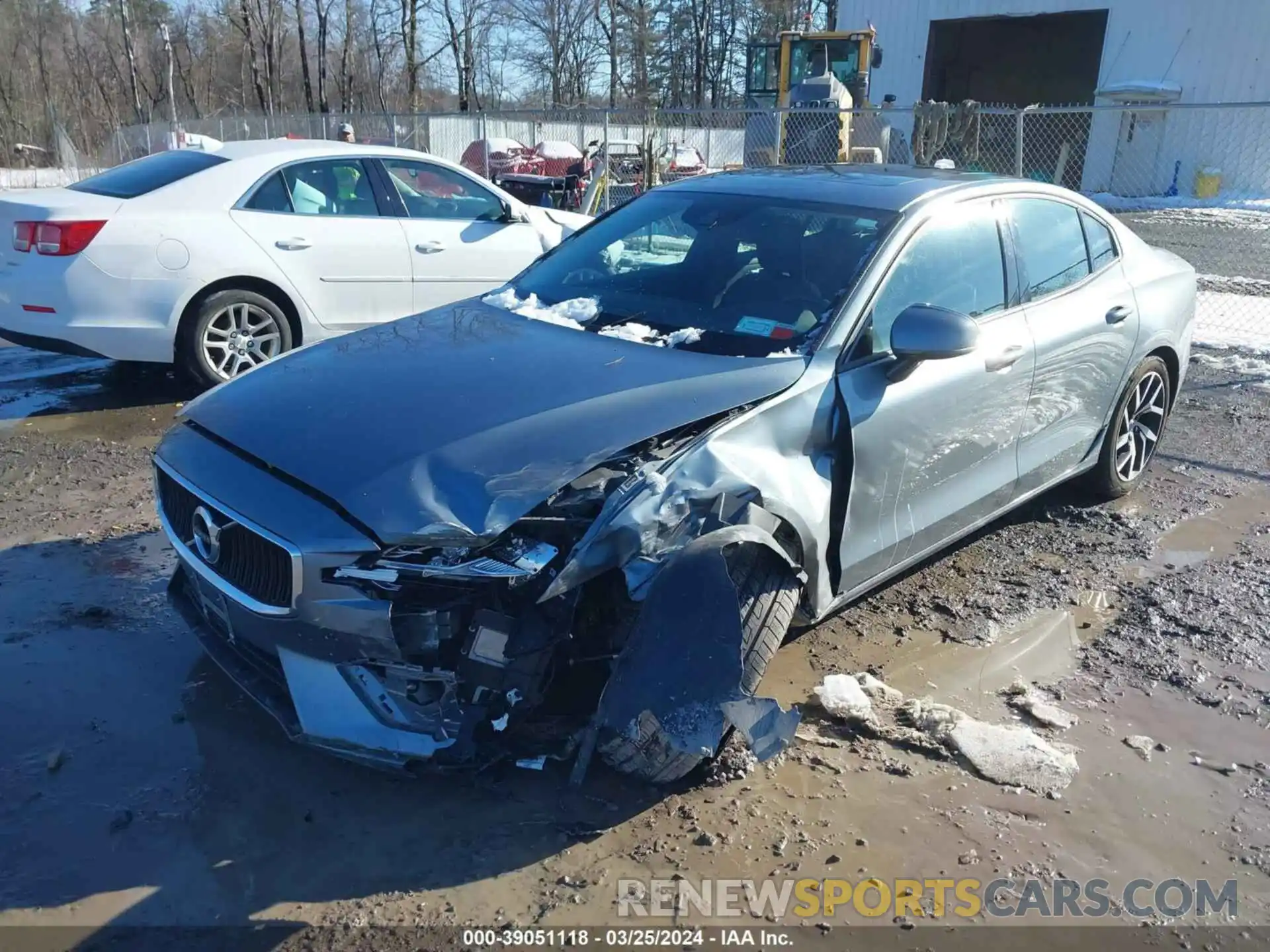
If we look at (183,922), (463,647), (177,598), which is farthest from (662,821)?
(177,598)

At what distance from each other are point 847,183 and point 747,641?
2.13m

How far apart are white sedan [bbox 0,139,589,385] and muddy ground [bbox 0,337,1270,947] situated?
2068mm

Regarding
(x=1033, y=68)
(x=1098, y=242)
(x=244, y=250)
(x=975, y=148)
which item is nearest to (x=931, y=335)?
(x=1098, y=242)

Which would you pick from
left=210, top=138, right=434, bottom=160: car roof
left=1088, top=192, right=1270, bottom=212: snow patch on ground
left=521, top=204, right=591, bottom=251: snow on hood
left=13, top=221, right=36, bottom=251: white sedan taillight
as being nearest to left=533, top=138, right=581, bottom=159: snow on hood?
left=1088, top=192, right=1270, bottom=212: snow patch on ground

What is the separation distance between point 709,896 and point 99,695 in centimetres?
215

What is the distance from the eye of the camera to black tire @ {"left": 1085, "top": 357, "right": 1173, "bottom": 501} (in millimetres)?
4988

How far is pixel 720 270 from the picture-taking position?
3834mm

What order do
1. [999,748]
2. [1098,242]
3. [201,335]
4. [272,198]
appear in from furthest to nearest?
1. [272,198]
2. [201,335]
3. [1098,242]
4. [999,748]

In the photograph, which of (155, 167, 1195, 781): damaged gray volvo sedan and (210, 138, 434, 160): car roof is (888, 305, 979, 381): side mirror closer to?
(155, 167, 1195, 781): damaged gray volvo sedan

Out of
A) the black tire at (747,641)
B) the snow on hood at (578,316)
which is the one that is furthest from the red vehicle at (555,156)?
the black tire at (747,641)

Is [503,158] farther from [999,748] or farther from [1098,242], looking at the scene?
[999,748]

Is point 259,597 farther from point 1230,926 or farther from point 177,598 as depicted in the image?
point 1230,926

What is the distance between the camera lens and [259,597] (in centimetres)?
271

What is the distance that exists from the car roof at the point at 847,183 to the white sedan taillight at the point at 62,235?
12.1 ft
